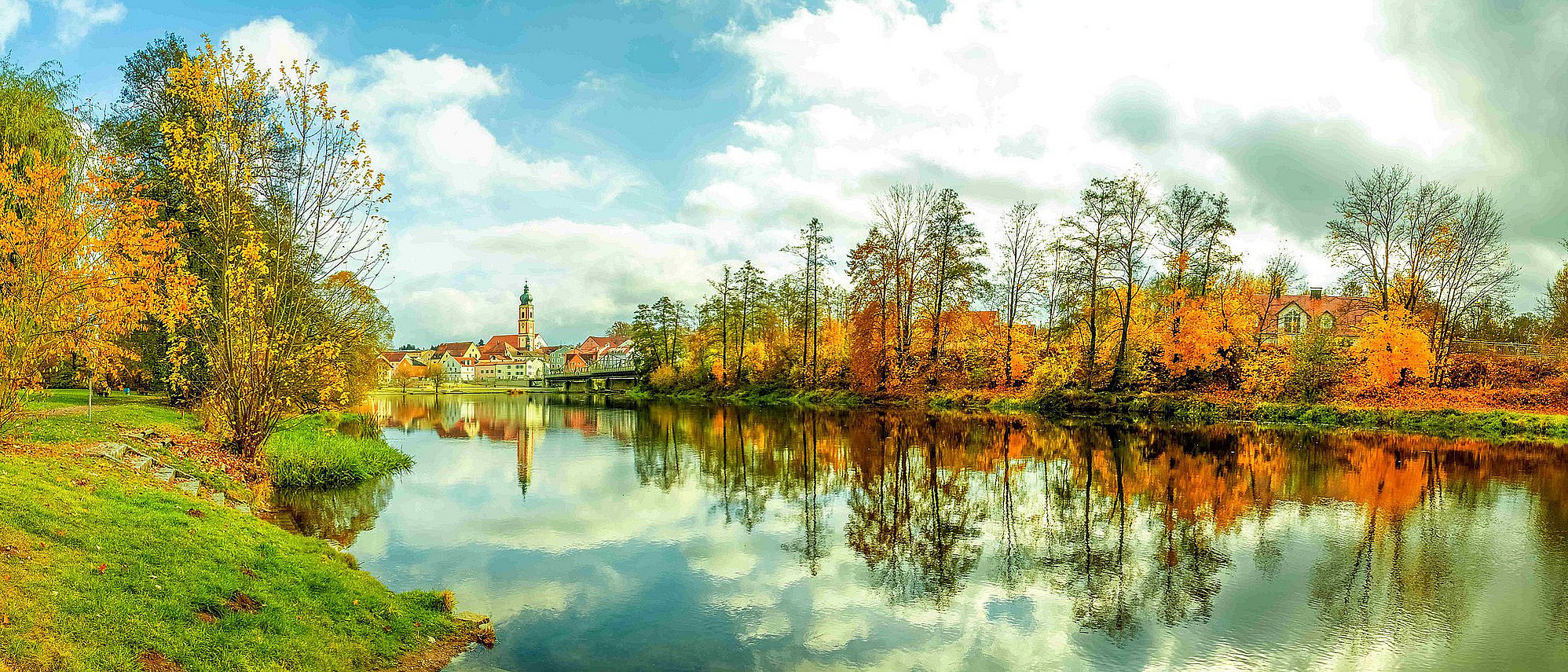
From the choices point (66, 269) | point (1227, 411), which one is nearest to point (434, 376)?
point (66, 269)

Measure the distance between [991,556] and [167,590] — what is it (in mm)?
→ 10089

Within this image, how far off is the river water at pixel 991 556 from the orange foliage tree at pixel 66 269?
15.8 ft

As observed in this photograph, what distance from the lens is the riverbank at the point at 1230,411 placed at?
28.2 m

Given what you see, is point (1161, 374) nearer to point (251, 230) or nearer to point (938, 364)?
point (938, 364)

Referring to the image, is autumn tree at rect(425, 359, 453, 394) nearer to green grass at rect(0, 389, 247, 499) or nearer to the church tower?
the church tower

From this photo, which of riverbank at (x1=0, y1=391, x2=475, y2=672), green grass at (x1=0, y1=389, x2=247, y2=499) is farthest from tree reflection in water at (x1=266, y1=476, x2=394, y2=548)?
riverbank at (x1=0, y1=391, x2=475, y2=672)

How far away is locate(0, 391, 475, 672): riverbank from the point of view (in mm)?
5289

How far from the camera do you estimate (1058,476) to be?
18.2 meters

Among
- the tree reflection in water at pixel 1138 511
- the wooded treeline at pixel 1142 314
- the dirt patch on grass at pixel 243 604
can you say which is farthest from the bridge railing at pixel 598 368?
the dirt patch on grass at pixel 243 604

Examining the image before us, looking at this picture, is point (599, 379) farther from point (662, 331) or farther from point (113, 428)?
point (113, 428)

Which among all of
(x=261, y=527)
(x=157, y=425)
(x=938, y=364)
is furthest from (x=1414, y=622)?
(x=938, y=364)

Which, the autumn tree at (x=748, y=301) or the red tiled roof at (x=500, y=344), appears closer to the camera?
the autumn tree at (x=748, y=301)

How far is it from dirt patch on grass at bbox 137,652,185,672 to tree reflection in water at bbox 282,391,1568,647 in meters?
7.38

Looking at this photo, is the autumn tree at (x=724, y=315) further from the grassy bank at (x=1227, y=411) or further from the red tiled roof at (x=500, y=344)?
the red tiled roof at (x=500, y=344)
